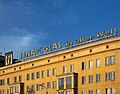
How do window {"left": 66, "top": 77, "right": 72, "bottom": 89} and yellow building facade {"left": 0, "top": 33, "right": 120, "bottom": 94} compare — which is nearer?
yellow building facade {"left": 0, "top": 33, "right": 120, "bottom": 94}

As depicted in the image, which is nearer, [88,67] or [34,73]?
[88,67]

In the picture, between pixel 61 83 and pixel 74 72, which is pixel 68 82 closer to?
pixel 61 83

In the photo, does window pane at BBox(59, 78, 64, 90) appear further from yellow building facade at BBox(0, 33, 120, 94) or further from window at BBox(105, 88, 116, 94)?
window at BBox(105, 88, 116, 94)

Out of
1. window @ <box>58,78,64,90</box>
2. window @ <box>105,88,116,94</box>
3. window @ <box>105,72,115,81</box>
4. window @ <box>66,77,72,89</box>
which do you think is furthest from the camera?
window @ <box>58,78,64,90</box>

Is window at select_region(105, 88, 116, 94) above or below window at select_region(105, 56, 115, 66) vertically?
below

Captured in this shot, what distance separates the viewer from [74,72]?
93500 mm

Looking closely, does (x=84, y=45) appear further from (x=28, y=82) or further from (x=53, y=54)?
(x=28, y=82)

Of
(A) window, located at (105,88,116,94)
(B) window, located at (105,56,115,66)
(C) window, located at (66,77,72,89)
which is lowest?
(A) window, located at (105,88,116,94)

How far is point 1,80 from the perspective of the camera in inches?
4865

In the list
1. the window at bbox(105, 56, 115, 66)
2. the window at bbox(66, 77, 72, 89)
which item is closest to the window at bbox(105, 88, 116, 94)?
the window at bbox(105, 56, 115, 66)

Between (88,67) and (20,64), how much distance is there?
3145 cm

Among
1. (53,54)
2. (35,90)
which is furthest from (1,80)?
(53,54)

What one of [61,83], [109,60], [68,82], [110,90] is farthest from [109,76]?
[61,83]

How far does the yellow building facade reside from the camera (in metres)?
85.1
